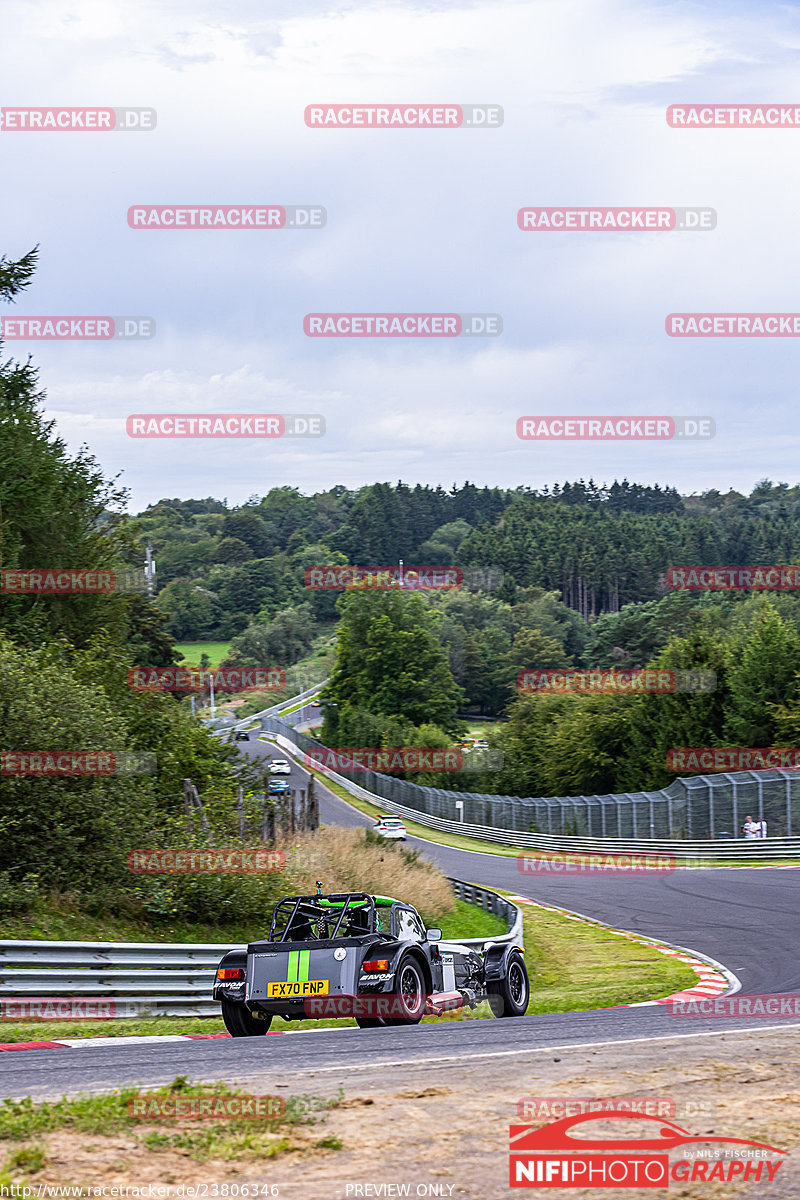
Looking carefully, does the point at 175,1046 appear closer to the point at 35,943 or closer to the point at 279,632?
the point at 35,943

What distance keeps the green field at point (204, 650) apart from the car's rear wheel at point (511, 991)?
4914 inches

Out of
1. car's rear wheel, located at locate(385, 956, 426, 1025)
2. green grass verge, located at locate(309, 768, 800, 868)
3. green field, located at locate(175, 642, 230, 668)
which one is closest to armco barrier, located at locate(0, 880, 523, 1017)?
car's rear wheel, located at locate(385, 956, 426, 1025)

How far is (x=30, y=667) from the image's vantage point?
18656 mm

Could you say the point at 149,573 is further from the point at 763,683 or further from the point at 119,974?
the point at 119,974

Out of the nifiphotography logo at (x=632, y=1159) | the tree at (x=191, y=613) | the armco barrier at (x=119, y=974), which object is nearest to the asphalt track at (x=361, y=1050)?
the nifiphotography logo at (x=632, y=1159)

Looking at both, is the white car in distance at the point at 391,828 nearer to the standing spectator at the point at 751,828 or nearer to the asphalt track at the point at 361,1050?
the standing spectator at the point at 751,828

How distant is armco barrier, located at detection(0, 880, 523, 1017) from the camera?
42.1 ft

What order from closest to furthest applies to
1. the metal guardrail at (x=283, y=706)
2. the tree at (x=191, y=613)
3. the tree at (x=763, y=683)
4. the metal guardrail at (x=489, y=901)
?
1. the metal guardrail at (x=489, y=901)
2. the tree at (x=763, y=683)
3. the metal guardrail at (x=283, y=706)
4. the tree at (x=191, y=613)

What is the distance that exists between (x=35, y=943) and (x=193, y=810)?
24.1 ft

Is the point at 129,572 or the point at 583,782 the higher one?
the point at 129,572

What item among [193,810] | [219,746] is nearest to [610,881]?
[219,746]

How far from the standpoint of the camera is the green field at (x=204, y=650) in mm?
142625

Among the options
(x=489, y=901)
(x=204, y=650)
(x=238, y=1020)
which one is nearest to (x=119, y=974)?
(x=238, y=1020)

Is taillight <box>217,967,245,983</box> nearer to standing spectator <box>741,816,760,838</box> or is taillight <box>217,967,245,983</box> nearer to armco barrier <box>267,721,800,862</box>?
armco barrier <box>267,721,800,862</box>
